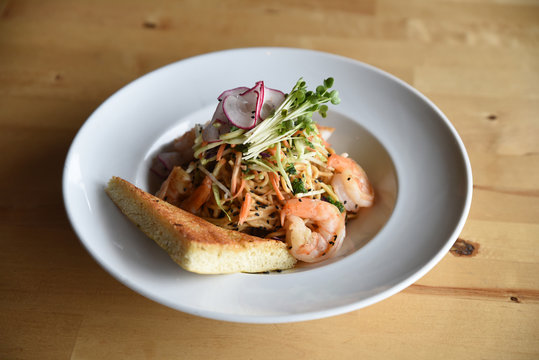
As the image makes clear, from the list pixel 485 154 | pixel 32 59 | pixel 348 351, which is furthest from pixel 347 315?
pixel 32 59

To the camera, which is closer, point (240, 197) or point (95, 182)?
point (95, 182)

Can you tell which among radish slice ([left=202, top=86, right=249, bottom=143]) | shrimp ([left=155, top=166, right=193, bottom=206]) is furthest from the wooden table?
radish slice ([left=202, top=86, right=249, bottom=143])

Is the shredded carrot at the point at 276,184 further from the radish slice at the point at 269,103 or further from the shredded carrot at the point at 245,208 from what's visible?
the radish slice at the point at 269,103

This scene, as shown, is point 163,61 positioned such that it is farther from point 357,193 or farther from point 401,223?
point 401,223

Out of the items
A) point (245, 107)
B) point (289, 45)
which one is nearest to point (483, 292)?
point (245, 107)

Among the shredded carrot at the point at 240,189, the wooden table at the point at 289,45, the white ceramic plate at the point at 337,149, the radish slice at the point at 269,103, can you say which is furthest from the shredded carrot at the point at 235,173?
the wooden table at the point at 289,45

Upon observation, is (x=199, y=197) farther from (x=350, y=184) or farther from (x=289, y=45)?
(x=289, y=45)
